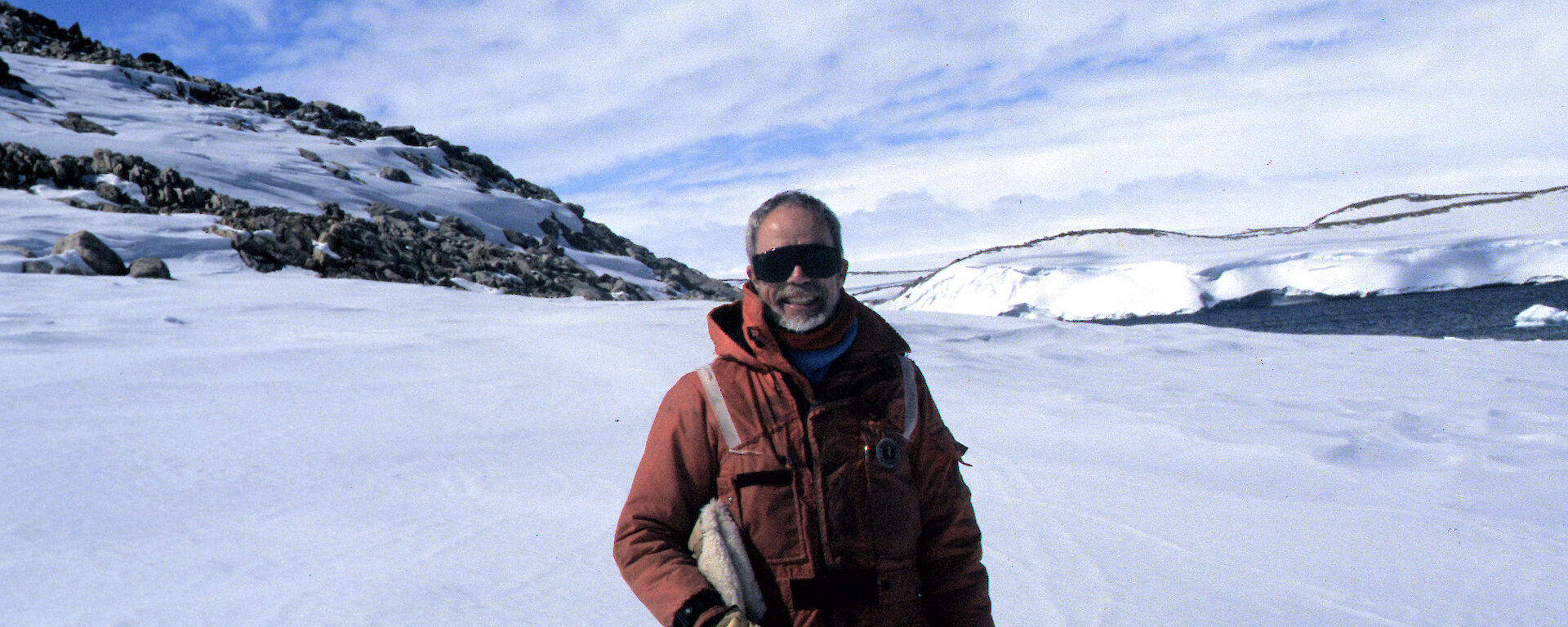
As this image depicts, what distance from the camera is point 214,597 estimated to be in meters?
2.69

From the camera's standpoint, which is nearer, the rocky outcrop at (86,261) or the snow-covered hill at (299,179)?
the rocky outcrop at (86,261)

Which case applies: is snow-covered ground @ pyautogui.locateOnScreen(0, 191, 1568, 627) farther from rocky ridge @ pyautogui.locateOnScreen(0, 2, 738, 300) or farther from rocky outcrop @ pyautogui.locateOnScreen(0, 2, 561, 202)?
rocky outcrop @ pyautogui.locateOnScreen(0, 2, 561, 202)

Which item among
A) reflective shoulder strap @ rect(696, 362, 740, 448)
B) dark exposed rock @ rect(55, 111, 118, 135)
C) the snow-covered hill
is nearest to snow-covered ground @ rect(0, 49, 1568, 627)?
reflective shoulder strap @ rect(696, 362, 740, 448)

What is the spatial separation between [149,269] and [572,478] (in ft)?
34.9

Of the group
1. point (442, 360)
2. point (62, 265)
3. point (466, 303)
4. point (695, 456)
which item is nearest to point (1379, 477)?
point (695, 456)

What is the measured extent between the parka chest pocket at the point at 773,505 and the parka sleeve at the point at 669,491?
7 cm

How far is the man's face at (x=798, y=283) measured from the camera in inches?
55.1

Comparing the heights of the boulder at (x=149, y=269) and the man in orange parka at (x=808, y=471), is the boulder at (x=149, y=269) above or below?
above

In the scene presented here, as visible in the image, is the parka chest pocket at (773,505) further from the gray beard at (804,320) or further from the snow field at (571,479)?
the snow field at (571,479)

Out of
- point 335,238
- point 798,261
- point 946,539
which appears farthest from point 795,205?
point 335,238

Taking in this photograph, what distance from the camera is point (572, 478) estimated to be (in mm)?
4055

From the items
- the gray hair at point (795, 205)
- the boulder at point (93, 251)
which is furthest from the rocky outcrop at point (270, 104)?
the gray hair at point (795, 205)

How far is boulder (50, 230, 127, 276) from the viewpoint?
38.3ft

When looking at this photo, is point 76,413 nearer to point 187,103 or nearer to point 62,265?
point 62,265
